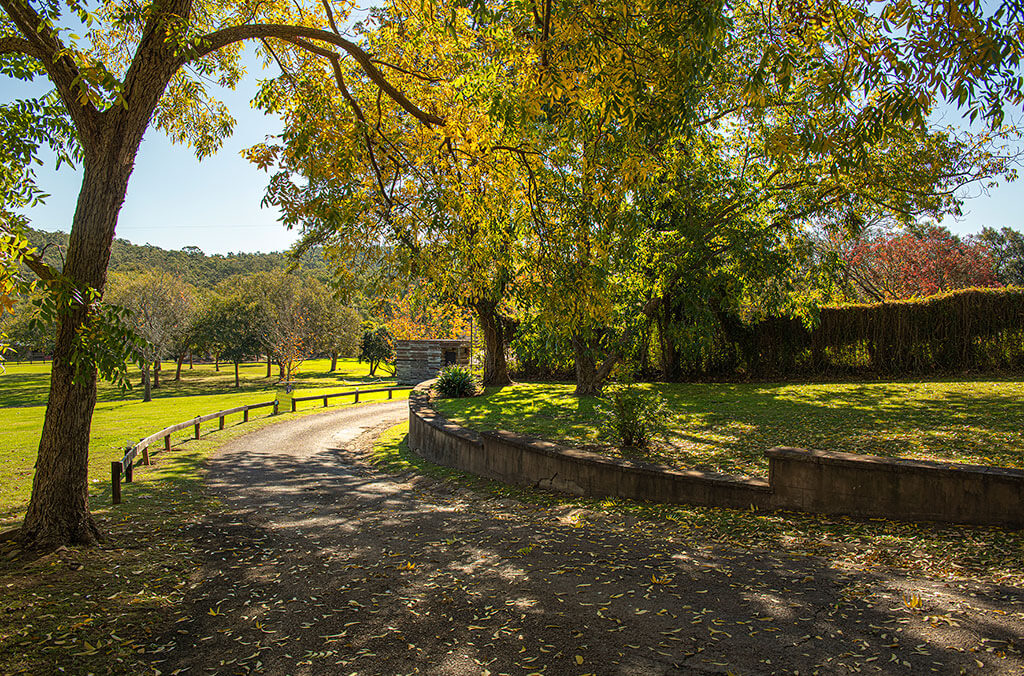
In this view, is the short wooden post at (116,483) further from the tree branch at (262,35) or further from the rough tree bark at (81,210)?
the tree branch at (262,35)

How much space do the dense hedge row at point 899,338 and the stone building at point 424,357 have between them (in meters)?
17.9

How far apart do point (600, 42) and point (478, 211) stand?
2791 millimetres

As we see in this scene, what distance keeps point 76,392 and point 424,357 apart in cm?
2665

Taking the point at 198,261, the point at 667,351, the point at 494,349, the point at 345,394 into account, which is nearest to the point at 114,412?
the point at 345,394

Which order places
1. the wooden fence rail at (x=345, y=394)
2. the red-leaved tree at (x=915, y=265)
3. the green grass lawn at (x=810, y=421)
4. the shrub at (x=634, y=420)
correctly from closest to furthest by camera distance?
the green grass lawn at (x=810, y=421) < the shrub at (x=634, y=420) < the wooden fence rail at (x=345, y=394) < the red-leaved tree at (x=915, y=265)

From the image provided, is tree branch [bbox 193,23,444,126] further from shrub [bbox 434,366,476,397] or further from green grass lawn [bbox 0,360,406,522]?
shrub [bbox 434,366,476,397]

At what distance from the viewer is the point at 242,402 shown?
27984 mm

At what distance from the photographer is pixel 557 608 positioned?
3830 millimetres

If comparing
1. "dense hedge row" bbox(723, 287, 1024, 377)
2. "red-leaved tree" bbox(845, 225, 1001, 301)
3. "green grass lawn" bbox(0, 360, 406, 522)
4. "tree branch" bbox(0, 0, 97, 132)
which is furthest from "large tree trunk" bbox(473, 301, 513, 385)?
"red-leaved tree" bbox(845, 225, 1001, 301)

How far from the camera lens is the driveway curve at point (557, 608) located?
10.1ft

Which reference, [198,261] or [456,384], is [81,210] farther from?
[198,261]

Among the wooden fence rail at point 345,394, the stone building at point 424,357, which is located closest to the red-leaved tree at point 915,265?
the stone building at point 424,357

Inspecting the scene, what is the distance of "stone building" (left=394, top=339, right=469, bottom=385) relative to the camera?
103ft

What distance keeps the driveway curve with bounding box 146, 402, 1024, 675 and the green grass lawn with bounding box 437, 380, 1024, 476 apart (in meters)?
2.73
